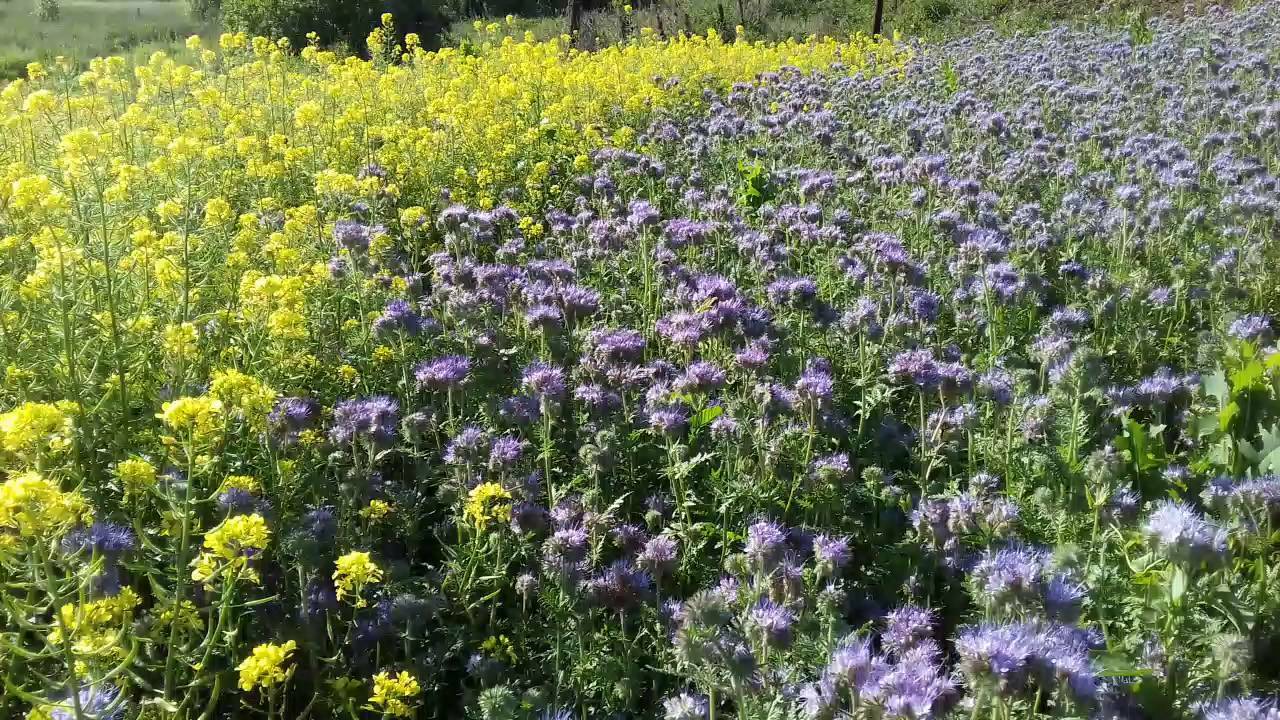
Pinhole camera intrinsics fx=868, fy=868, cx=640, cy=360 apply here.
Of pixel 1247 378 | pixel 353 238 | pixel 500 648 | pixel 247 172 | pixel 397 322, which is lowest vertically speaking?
pixel 500 648

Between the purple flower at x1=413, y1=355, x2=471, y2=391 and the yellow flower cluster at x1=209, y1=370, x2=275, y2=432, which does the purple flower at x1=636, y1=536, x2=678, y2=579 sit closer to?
the purple flower at x1=413, y1=355, x2=471, y2=391

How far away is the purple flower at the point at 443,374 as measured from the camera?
364 cm

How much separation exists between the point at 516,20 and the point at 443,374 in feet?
78.1

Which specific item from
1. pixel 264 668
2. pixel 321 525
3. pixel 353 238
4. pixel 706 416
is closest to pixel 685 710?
pixel 264 668

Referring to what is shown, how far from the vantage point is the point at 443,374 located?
3637 millimetres

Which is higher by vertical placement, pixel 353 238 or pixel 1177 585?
pixel 353 238

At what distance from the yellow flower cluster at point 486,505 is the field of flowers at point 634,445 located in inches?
0.5

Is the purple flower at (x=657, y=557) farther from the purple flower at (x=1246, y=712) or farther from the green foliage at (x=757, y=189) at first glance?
the green foliage at (x=757, y=189)

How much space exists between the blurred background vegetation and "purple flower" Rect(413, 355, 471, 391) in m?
15.6

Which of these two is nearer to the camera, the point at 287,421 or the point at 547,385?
the point at 287,421

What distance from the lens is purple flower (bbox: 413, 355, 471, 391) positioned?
364 centimetres

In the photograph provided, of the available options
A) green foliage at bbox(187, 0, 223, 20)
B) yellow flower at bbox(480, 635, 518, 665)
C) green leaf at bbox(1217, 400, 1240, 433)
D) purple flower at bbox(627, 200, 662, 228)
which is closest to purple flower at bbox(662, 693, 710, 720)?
yellow flower at bbox(480, 635, 518, 665)

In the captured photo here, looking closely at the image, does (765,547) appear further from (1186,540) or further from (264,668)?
(264,668)

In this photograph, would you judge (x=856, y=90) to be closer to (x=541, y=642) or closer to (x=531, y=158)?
(x=531, y=158)
